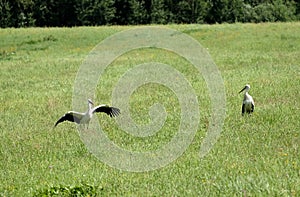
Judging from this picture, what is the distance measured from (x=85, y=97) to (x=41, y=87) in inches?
165

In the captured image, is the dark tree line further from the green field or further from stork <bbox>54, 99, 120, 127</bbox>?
stork <bbox>54, 99, 120, 127</bbox>

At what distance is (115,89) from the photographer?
19219 millimetres

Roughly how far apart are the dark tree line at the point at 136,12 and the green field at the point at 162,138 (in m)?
46.2

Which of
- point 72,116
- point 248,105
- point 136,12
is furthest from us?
point 136,12

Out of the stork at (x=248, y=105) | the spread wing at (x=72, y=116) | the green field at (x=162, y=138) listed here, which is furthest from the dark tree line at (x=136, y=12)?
the stork at (x=248, y=105)

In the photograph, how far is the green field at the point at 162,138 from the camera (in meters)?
8.09

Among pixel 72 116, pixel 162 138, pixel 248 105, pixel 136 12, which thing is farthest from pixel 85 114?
pixel 136 12

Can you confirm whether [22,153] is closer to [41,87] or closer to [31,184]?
[31,184]

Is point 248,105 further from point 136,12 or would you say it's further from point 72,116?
point 136,12

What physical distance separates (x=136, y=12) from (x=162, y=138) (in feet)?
214

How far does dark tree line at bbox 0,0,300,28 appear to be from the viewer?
71125mm

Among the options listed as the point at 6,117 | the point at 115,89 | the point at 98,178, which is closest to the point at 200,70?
the point at 115,89

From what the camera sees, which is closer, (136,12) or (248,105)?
(248,105)

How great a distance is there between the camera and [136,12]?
75250 millimetres
